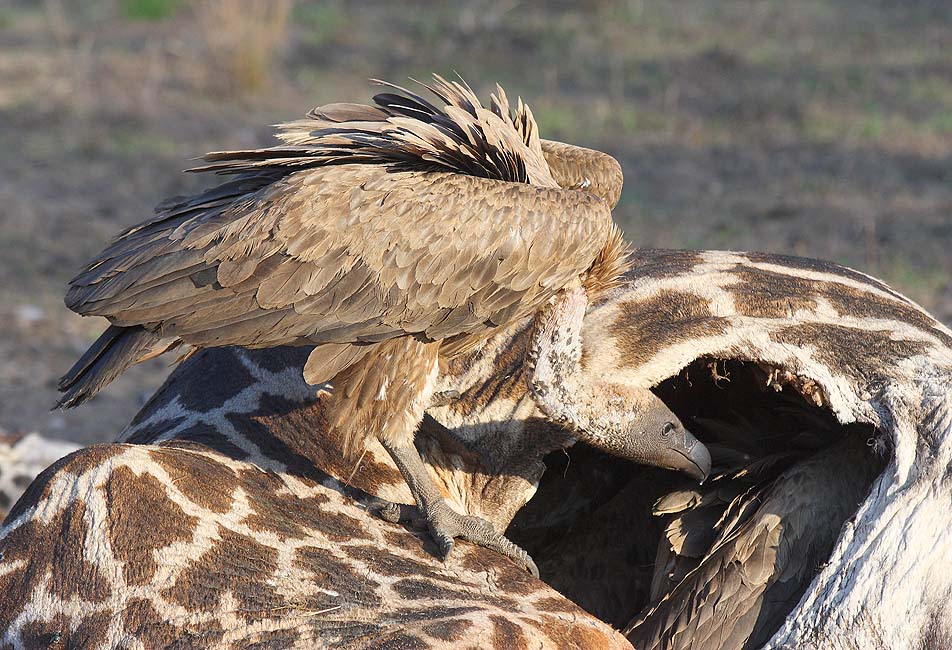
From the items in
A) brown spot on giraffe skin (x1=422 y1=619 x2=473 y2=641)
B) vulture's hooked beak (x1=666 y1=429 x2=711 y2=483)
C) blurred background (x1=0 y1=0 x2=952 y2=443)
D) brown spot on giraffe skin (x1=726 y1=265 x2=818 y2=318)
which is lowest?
blurred background (x1=0 y1=0 x2=952 y2=443)

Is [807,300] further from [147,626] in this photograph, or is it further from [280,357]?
[147,626]

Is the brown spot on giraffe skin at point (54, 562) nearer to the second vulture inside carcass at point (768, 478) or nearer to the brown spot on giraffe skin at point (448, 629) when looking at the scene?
the brown spot on giraffe skin at point (448, 629)

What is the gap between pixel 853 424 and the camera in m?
3.23

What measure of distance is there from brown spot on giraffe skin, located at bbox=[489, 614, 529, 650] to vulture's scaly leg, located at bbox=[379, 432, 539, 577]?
417mm

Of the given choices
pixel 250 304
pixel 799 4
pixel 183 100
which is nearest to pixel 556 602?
pixel 250 304

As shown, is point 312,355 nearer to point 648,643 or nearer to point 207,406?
point 207,406

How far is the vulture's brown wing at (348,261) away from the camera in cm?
305

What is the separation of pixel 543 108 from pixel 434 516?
5.92 meters

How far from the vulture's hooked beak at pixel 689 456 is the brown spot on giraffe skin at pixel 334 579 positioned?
2.76 ft

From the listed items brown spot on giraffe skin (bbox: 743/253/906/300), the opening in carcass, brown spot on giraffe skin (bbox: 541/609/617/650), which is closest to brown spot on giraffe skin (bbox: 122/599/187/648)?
brown spot on giraffe skin (bbox: 541/609/617/650)

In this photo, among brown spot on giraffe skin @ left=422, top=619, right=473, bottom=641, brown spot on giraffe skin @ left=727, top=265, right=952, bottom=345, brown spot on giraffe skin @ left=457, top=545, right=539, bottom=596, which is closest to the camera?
brown spot on giraffe skin @ left=422, top=619, right=473, bottom=641

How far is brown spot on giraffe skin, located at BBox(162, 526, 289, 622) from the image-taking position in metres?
2.76

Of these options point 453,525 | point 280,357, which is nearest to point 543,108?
point 280,357

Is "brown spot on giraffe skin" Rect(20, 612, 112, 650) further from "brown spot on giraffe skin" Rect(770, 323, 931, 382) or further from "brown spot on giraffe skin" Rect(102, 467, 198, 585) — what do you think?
"brown spot on giraffe skin" Rect(770, 323, 931, 382)
